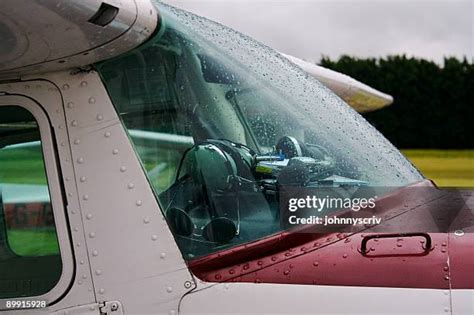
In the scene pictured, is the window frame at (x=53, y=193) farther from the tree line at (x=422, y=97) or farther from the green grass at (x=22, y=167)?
the tree line at (x=422, y=97)

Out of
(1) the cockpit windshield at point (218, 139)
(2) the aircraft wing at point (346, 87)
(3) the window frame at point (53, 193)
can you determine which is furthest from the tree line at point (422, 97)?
(3) the window frame at point (53, 193)

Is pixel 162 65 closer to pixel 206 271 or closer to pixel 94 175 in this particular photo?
pixel 94 175

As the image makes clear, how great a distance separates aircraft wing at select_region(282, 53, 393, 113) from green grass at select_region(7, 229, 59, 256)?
178 centimetres

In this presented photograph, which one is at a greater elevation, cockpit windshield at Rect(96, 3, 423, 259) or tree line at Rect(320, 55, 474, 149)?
tree line at Rect(320, 55, 474, 149)

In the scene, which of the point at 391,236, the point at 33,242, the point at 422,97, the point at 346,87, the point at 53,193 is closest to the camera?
the point at 391,236

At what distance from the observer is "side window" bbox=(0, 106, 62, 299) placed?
2482 mm

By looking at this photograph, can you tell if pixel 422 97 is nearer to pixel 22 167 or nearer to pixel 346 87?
pixel 346 87

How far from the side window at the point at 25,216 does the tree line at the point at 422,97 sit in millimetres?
25492

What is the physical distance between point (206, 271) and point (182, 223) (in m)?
0.18

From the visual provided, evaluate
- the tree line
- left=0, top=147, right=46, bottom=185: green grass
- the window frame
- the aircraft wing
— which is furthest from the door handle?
the tree line

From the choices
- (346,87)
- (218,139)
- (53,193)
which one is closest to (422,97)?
(346,87)

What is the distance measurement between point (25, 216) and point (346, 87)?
285 cm

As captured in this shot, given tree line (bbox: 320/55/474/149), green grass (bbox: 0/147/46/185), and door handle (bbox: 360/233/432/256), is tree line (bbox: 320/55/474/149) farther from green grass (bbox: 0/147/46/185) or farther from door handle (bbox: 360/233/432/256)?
door handle (bbox: 360/233/432/256)

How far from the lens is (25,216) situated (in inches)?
106
